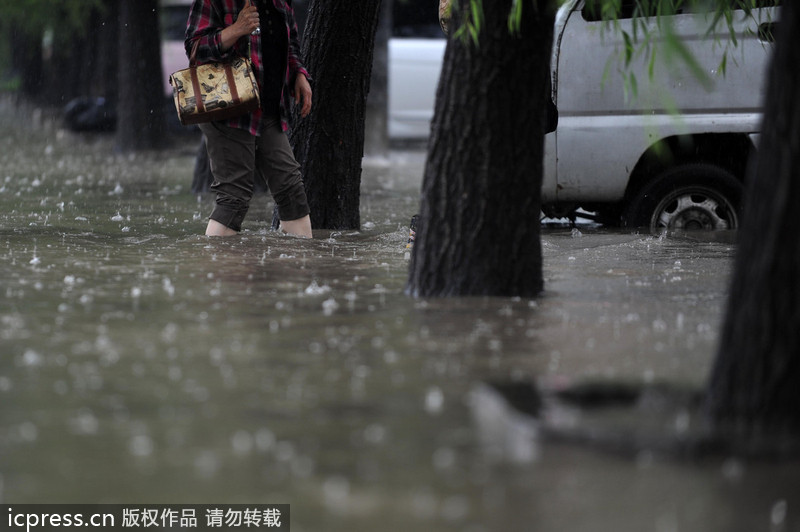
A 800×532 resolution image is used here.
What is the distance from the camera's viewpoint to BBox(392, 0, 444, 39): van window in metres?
21.8

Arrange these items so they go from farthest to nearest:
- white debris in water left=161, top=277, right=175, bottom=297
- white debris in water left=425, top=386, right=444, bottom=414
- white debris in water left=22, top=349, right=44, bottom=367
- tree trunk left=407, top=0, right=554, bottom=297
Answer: white debris in water left=161, top=277, right=175, bottom=297 < tree trunk left=407, top=0, right=554, bottom=297 < white debris in water left=22, top=349, right=44, bottom=367 < white debris in water left=425, top=386, right=444, bottom=414

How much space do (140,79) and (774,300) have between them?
16.8 m

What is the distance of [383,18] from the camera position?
62.9ft

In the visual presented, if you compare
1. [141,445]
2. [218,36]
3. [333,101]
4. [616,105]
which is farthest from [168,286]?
[616,105]

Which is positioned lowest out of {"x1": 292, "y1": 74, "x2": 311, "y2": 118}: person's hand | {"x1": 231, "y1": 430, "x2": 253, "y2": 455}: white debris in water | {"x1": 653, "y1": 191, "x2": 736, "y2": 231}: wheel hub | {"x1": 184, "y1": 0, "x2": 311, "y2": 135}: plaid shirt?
{"x1": 653, "y1": 191, "x2": 736, "y2": 231}: wheel hub

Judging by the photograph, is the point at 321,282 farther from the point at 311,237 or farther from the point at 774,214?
the point at 774,214

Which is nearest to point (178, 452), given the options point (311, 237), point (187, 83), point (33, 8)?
point (187, 83)

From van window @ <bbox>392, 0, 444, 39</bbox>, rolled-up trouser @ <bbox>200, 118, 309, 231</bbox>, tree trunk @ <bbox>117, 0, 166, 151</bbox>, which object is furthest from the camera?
van window @ <bbox>392, 0, 444, 39</bbox>

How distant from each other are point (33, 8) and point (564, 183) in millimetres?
16068

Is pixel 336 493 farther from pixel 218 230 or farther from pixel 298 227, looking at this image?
pixel 298 227

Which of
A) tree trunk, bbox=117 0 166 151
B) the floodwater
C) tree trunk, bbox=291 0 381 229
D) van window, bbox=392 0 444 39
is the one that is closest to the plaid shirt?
the floodwater

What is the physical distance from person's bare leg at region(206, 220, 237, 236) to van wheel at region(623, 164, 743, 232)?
3.19 metres

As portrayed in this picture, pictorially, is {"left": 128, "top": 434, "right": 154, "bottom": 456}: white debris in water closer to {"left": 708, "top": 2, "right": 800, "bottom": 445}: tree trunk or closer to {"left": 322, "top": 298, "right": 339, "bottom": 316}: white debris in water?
{"left": 708, "top": 2, "right": 800, "bottom": 445}: tree trunk

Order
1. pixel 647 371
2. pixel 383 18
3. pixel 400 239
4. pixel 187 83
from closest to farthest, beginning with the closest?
1. pixel 647 371
2. pixel 187 83
3. pixel 400 239
4. pixel 383 18
